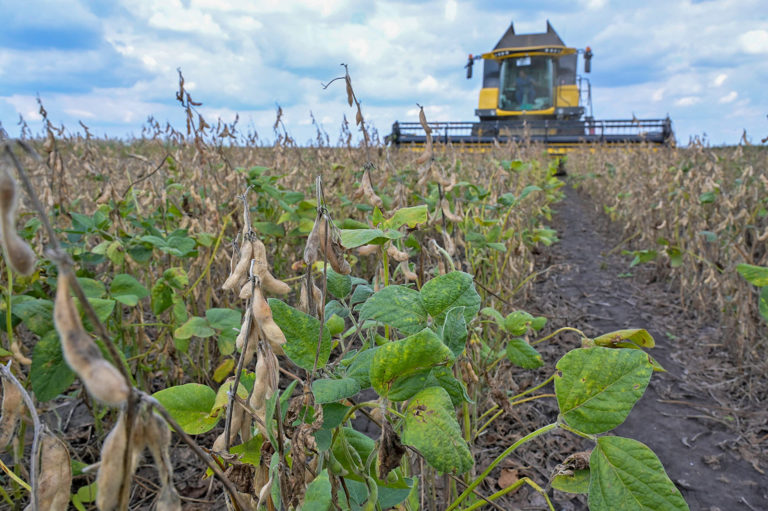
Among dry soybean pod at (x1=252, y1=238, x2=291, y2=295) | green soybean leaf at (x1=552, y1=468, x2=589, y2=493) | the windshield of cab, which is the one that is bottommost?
green soybean leaf at (x1=552, y1=468, x2=589, y2=493)

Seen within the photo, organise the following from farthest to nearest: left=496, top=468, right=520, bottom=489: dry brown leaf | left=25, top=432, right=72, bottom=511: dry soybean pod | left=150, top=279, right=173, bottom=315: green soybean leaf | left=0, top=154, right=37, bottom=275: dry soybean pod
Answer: left=496, top=468, right=520, bottom=489: dry brown leaf → left=150, top=279, right=173, bottom=315: green soybean leaf → left=25, top=432, right=72, bottom=511: dry soybean pod → left=0, top=154, right=37, bottom=275: dry soybean pod

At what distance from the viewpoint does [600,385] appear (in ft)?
2.30

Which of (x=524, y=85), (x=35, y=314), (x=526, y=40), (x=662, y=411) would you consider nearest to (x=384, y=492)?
(x=35, y=314)

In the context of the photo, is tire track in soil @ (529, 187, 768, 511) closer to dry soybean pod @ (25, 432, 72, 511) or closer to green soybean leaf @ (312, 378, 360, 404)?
green soybean leaf @ (312, 378, 360, 404)

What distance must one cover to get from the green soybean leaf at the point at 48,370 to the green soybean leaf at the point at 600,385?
3.57ft

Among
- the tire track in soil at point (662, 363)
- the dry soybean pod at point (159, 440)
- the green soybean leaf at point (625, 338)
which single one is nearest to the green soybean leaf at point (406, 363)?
the dry soybean pod at point (159, 440)

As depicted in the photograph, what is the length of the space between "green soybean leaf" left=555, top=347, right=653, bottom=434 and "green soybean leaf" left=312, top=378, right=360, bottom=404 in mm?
273

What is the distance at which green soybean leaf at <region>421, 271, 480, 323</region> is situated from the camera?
2.56ft

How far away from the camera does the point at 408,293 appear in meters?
0.80

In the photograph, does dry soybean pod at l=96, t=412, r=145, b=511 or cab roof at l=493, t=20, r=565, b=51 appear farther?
cab roof at l=493, t=20, r=565, b=51

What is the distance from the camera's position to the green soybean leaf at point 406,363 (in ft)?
1.97

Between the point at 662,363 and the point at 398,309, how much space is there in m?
2.56

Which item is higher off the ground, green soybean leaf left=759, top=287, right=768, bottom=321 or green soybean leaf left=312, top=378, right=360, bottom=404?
green soybean leaf left=312, top=378, right=360, bottom=404

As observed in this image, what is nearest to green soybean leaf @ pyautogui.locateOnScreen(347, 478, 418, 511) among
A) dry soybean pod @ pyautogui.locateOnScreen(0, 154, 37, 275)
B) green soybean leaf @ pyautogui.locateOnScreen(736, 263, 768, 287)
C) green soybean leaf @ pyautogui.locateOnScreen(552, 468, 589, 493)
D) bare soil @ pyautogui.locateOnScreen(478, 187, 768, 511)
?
green soybean leaf @ pyautogui.locateOnScreen(552, 468, 589, 493)
